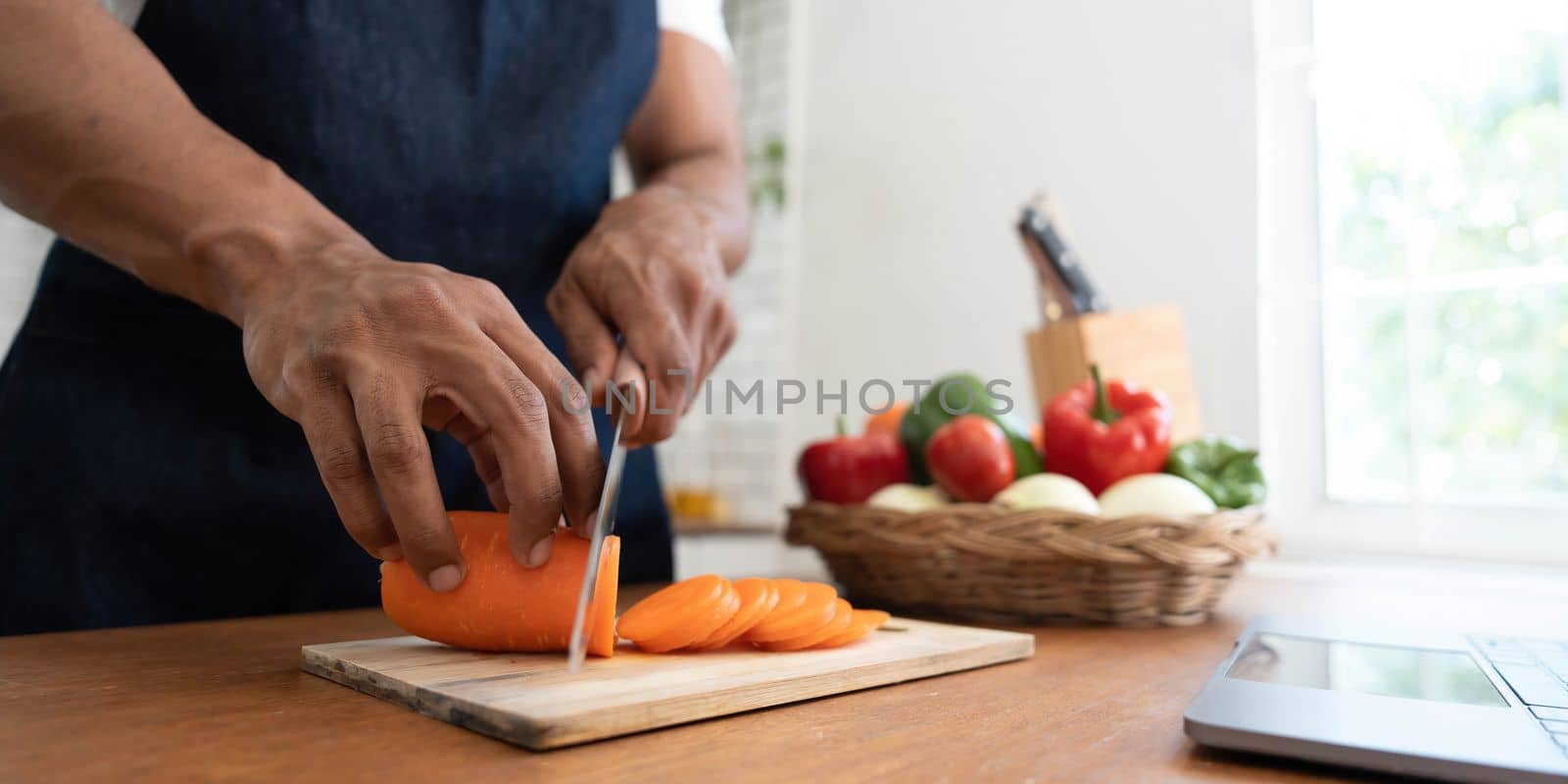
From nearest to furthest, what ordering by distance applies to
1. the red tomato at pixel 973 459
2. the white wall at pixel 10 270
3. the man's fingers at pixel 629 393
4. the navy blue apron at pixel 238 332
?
the man's fingers at pixel 629 393, the navy blue apron at pixel 238 332, the red tomato at pixel 973 459, the white wall at pixel 10 270

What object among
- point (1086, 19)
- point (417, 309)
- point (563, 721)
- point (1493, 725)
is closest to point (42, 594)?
point (417, 309)

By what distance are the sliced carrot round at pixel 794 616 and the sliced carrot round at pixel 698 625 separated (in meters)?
0.03

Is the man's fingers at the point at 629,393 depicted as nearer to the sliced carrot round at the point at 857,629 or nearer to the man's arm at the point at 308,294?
the man's arm at the point at 308,294

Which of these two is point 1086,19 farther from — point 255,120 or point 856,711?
point 856,711

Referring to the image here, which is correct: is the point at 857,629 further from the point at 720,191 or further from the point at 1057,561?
the point at 720,191

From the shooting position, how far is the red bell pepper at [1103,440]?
105 cm

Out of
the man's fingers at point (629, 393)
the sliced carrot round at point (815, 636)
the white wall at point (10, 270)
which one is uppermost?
the white wall at point (10, 270)

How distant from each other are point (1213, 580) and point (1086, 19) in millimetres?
1500

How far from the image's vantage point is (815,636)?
67 cm

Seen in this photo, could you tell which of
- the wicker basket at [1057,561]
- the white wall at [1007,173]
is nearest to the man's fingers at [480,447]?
the wicker basket at [1057,561]

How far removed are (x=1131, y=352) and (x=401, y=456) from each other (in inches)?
44.1

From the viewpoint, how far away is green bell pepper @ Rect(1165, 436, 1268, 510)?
1.06 m

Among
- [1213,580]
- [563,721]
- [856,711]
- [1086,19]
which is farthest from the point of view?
[1086,19]

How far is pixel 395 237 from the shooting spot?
0.98m
